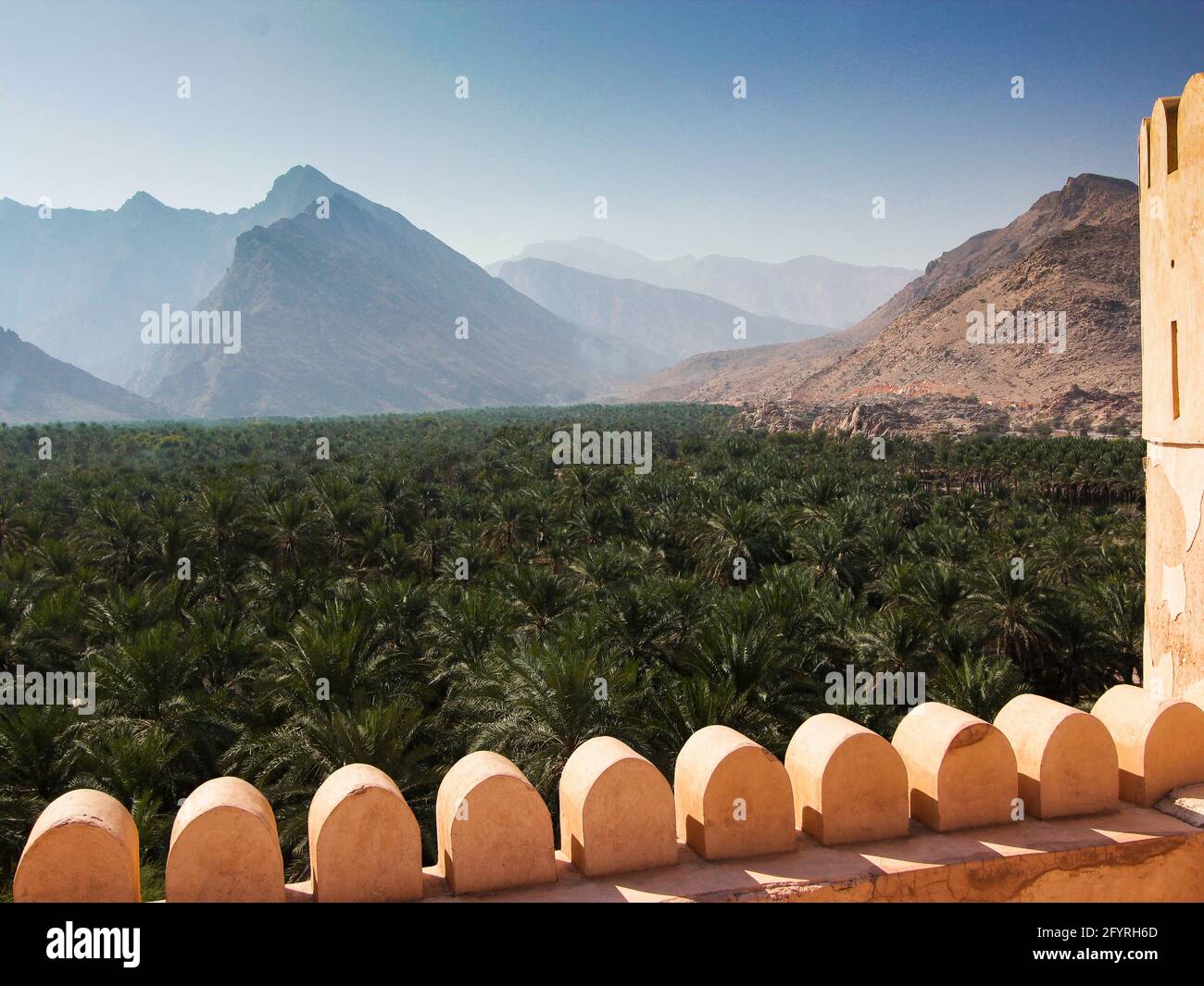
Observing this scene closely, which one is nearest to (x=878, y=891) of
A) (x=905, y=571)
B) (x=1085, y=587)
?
(x=905, y=571)

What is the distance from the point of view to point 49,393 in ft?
570

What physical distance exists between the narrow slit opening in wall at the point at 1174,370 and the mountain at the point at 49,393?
18926cm

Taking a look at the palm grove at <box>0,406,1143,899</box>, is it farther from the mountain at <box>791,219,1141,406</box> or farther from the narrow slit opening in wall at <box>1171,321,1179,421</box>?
the mountain at <box>791,219,1141,406</box>

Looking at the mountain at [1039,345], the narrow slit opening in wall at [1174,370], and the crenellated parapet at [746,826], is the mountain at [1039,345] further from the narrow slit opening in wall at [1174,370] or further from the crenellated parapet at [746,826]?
the crenellated parapet at [746,826]

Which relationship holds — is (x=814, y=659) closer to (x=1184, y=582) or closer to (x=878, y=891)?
(x=1184, y=582)

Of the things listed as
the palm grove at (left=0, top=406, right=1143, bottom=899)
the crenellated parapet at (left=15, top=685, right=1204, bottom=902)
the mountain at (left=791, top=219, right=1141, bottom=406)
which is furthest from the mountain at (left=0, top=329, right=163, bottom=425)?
the crenellated parapet at (left=15, top=685, right=1204, bottom=902)

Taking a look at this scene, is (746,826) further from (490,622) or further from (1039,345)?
(1039,345)

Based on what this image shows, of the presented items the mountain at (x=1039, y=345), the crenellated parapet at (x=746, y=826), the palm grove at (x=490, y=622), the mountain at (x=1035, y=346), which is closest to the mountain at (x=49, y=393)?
the mountain at (x=1035, y=346)

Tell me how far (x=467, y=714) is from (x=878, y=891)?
10243 mm

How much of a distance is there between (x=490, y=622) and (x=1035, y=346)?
85.8m

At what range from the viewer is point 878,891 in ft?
11.2

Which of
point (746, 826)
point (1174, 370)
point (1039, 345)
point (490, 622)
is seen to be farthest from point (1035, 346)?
point (746, 826)

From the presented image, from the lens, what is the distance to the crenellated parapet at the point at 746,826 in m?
3.14

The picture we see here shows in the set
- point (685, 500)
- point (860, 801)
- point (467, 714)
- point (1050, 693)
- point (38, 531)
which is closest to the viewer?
point (860, 801)
